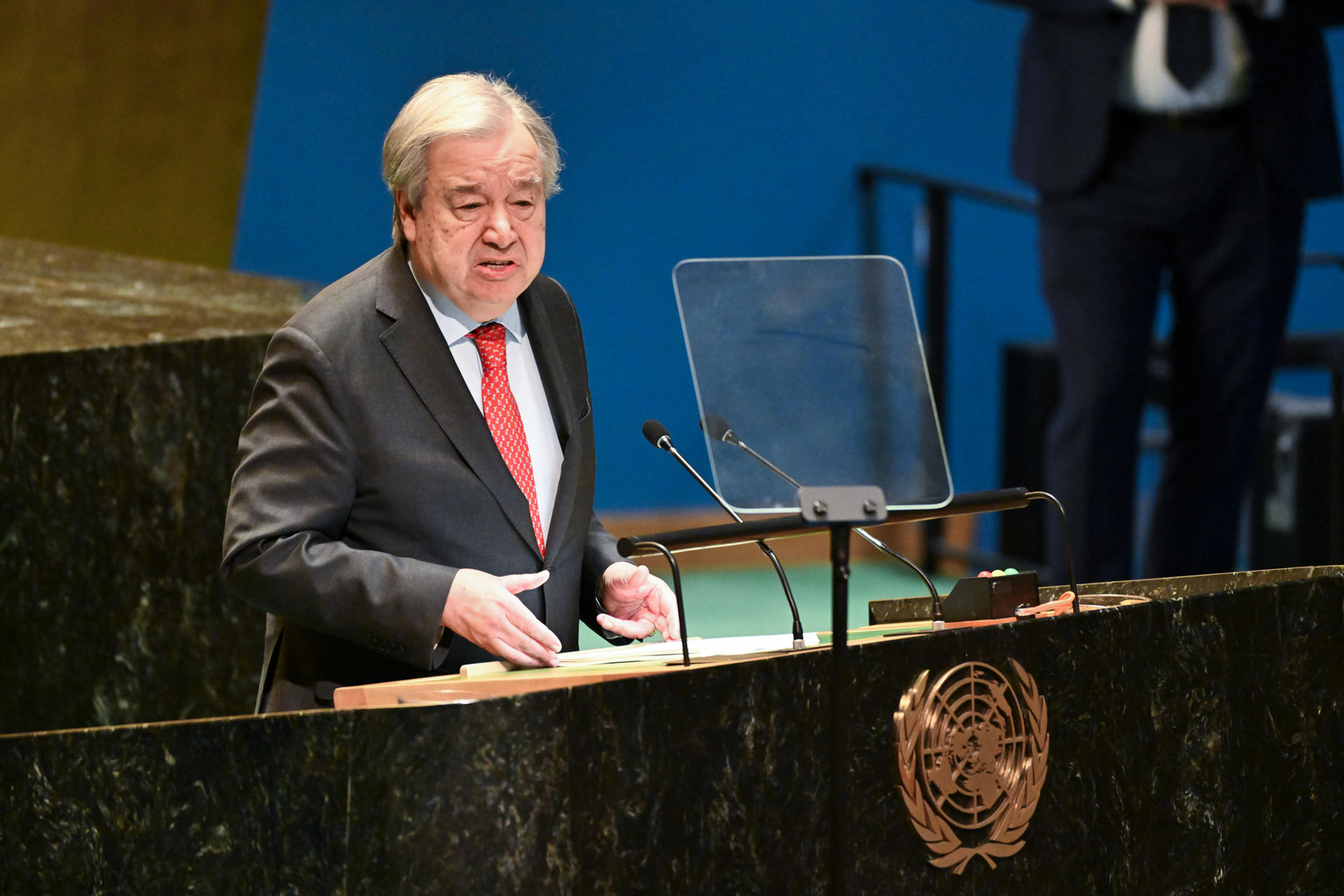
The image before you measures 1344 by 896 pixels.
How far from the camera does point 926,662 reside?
1791mm

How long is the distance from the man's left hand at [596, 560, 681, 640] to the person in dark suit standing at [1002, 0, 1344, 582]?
1910mm

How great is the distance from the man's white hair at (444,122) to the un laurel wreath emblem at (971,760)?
0.84 metres

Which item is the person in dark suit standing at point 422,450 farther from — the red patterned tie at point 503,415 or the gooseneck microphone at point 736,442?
the gooseneck microphone at point 736,442

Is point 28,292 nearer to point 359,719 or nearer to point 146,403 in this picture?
point 146,403

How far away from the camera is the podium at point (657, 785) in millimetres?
1578

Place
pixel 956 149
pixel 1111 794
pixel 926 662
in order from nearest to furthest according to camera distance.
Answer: pixel 926 662, pixel 1111 794, pixel 956 149

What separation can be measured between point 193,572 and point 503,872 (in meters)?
1.71

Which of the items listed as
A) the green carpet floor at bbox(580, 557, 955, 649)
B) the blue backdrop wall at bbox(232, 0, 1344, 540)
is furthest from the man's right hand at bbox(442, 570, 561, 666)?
the blue backdrop wall at bbox(232, 0, 1344, 540)

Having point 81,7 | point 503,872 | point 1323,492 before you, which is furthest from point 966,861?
point 81,7

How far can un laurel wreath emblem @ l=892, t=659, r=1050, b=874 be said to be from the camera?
5.86 feet

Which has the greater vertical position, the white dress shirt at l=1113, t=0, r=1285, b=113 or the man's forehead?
the white dress shirt at l=1113, t=0, r=1285, b=113

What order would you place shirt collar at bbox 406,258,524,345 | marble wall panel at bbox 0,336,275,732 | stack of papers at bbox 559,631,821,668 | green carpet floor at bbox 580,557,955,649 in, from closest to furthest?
stack of papers at bbox 559,631,821,668
shirt collar at bbox 406,258,524,345
marble wall panel at bbox 0,336,275,732
green carpet floor at bbox 580,557,955,649

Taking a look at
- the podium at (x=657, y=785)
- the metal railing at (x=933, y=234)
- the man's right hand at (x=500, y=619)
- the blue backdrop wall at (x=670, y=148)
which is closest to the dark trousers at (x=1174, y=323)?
the metal railing at (x=933, y=234)

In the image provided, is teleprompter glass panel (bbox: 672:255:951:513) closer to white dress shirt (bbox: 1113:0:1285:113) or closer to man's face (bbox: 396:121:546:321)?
man's face (bbox: 396:121:546:321)
